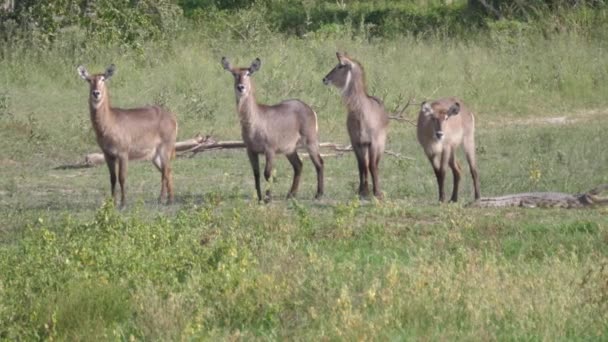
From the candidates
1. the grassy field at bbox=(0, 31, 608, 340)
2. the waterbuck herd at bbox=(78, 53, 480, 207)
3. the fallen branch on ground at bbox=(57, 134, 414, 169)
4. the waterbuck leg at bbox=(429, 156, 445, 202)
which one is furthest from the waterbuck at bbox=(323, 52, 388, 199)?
the fallen branch on ground at bbox=(57, 134, 414, 169)

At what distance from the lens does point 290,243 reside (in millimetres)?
8586

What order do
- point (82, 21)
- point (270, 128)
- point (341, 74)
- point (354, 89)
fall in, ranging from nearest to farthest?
point (270, 128) < point (354, 89) < point (341, 74) < point (82, 21)

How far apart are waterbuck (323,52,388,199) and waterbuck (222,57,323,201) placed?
0.37 meters

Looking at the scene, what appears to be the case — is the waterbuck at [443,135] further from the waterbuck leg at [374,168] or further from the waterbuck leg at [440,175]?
the waterbuck leg at [374,168]

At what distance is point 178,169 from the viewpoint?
13742 millimetres

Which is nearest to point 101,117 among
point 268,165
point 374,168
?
point 268,165

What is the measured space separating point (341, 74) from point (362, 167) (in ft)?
3.44

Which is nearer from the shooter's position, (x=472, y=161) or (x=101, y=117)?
A: (x=101, y=117)

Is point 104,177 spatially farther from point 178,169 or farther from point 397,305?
point 397,305

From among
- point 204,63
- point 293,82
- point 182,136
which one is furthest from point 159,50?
point 182,136

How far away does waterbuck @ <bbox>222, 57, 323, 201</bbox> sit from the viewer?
38.6ft

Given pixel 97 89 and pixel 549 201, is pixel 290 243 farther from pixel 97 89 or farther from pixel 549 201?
pixel 97 89

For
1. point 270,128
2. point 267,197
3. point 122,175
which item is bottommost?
point 267,197

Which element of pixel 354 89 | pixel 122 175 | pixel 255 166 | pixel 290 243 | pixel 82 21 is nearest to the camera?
pixel 290 243
